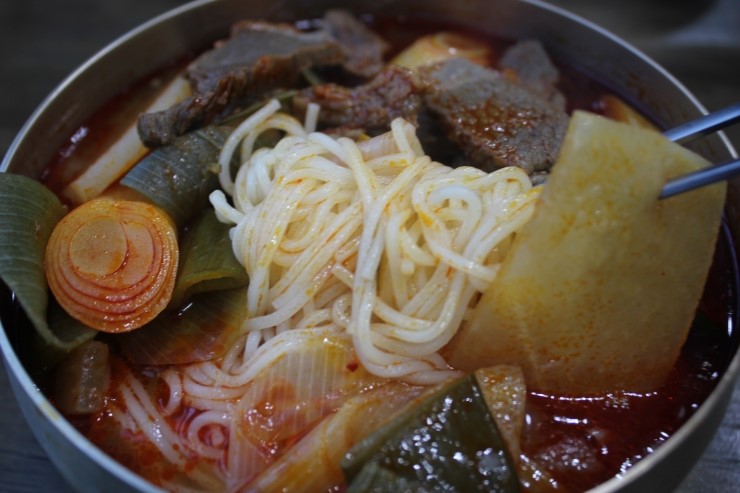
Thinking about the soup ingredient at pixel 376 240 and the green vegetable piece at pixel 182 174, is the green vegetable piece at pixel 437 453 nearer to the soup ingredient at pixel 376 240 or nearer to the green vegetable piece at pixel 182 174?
the soup ingredient at pixel 376 240

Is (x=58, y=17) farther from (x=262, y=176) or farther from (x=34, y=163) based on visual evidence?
(x=262, y=176)

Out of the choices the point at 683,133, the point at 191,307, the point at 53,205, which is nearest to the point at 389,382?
the point at 191,307

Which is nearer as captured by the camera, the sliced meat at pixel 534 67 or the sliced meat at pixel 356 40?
the sliced meat at pixel 534 67

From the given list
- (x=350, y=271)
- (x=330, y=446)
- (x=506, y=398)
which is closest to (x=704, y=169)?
(x=506, y=398)

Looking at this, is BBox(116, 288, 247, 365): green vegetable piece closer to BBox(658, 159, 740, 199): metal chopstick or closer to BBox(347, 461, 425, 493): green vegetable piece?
BBox(347, 461, 425, 493): green vegetable piece

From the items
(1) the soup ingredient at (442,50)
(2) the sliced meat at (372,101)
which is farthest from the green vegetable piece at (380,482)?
(1) the soup ingredient at (442,50)

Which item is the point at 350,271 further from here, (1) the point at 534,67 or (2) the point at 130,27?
(2) the point at 130,27
